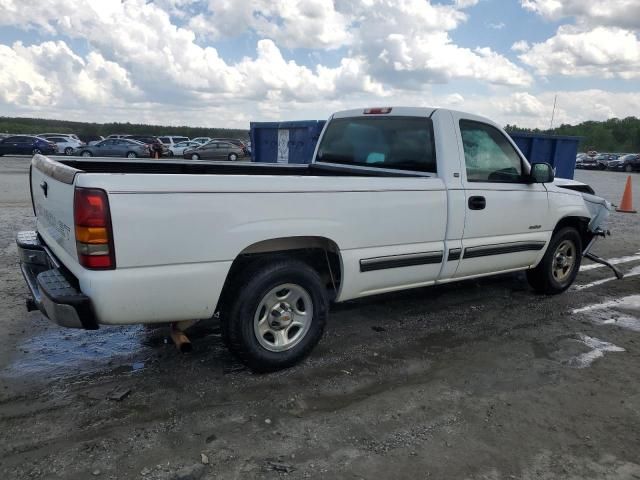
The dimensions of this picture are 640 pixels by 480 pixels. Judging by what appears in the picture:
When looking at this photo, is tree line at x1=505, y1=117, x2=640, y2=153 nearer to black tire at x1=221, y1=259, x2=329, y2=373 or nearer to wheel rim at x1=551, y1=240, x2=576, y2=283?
wheel rim at x1=551, y1=240, x2=576, y2=283

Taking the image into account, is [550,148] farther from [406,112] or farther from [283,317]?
[283,317]

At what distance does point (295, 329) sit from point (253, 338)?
0.40m

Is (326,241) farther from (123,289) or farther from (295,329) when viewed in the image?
(123,289)

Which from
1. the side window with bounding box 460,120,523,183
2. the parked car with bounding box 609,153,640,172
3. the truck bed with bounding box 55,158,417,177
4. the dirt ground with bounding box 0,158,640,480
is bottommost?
the parked car with bounding box 609,153,640,172

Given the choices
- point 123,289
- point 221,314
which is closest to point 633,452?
point 221,314

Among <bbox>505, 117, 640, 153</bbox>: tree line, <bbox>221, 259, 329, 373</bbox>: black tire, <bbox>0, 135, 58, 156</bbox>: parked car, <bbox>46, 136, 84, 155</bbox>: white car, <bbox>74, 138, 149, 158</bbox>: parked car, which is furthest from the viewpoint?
<bbox>505, 117, 640, 153</bbox>: tree line

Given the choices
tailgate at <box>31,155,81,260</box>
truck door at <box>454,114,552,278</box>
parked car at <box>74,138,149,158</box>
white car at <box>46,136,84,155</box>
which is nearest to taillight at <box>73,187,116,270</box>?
tailgate at <box>31,155,81,260</box>

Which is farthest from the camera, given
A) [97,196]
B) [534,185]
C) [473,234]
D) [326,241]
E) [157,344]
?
[534,185]

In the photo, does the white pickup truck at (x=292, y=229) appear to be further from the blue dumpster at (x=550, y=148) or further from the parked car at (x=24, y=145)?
the parked car at (x=24, y=145)

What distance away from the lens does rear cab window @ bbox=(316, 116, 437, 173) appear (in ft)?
15.1

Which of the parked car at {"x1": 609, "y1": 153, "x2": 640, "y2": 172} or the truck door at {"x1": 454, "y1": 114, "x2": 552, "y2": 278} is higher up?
the truck door at {"x1": 454, "y1": 114, "x2": 552, "y2": 278}

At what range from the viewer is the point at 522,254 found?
5270mm

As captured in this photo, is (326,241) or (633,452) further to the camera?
(326,241)

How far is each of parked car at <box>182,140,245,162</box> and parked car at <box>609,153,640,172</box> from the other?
28108 mm
